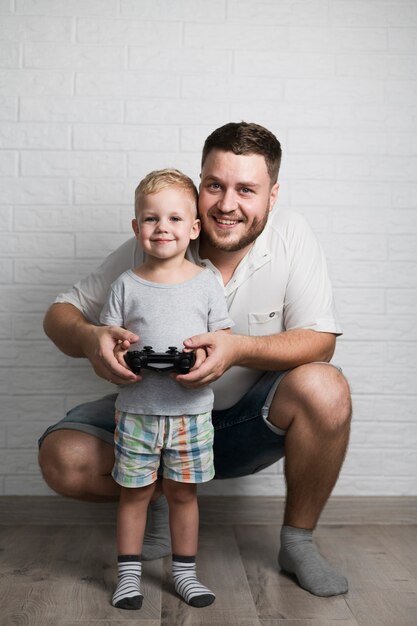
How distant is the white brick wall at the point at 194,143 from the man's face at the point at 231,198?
0.50 meters

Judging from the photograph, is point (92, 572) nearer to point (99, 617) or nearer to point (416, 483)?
point (99, 617)

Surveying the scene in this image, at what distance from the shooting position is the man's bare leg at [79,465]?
6.39ft

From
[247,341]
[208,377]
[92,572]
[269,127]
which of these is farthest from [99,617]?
[269,127]

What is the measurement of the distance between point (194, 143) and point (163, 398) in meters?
1.06

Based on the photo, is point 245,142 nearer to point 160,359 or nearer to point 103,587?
point 160,359

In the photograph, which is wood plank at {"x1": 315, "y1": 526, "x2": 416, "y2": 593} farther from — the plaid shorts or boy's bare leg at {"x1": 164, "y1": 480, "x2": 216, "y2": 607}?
the plaid shorts

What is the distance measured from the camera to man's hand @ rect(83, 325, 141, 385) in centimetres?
170

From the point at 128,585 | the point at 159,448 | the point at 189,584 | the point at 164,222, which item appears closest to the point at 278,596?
the point at 189,584

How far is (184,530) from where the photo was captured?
5.91ft

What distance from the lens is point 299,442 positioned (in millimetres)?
1939

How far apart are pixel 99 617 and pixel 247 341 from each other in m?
0.71

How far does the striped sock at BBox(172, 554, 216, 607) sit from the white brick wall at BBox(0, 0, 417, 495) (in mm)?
747

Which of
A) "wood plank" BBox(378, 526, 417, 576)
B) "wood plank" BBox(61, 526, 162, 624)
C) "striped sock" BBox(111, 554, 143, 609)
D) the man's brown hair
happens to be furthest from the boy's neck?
"wood plank" BBox(378, 526, 417, 576)

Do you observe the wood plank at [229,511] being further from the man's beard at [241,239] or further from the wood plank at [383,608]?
the man's beard at [241,239]
